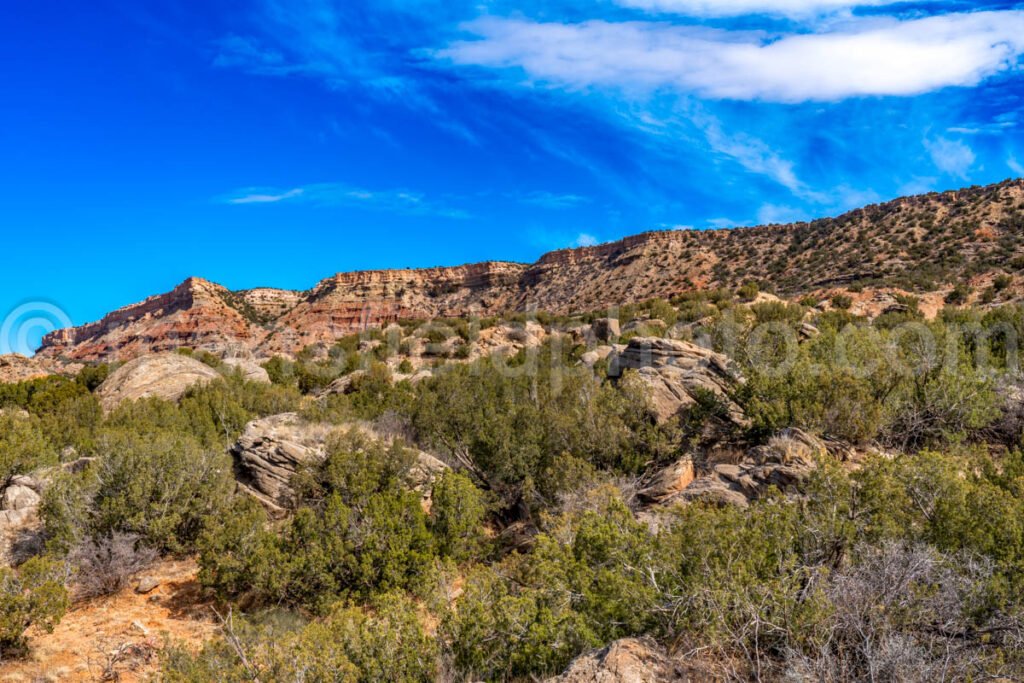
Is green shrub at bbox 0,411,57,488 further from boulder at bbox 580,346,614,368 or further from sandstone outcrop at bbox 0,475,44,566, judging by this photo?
boulder at bbox 580,346,614,368

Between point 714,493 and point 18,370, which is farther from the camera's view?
point 18,370

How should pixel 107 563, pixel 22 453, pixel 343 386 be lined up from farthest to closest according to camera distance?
1. pixel 343 386
2. pixel 22 453
3. pixel 107 563

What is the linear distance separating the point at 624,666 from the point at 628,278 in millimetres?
54096

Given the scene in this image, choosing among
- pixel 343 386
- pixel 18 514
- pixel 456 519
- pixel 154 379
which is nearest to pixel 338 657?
pixel 456 519

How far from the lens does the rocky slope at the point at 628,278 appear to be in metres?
36.1

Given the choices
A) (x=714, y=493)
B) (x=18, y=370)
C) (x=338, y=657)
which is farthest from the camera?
(x=18, y=370)

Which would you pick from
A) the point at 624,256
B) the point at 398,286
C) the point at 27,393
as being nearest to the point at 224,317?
the point at 398,286

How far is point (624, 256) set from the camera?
202 feet

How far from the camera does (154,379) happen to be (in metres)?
20.1

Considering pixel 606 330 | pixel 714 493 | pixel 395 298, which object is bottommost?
pixel 714 493

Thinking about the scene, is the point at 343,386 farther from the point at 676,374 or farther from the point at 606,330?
the point at 676,374

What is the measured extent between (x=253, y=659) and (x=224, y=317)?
70236 millimetres

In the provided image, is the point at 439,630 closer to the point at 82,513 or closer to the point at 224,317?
the point at 82,513

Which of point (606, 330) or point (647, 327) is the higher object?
point (606, 330)
